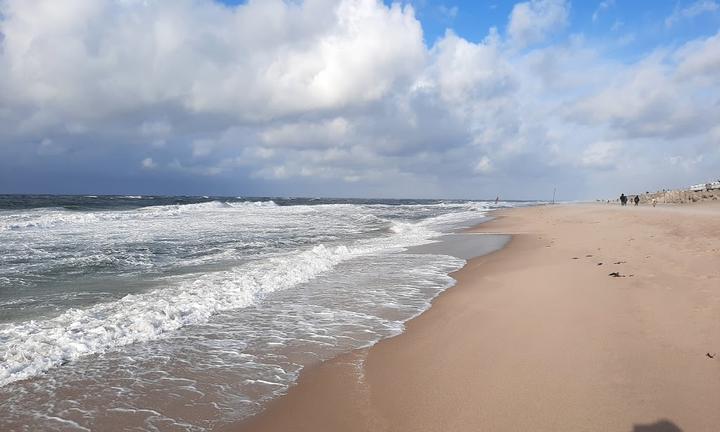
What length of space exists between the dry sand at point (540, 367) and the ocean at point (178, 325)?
60cm

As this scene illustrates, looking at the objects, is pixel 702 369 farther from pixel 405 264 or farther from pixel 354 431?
pixel 405 264

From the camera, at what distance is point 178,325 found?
6863 mm

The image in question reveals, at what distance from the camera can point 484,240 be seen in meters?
19.4

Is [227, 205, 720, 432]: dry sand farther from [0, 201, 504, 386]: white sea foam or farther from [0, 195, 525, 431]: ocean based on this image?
[0, 201, 504, 386]: white sea foam

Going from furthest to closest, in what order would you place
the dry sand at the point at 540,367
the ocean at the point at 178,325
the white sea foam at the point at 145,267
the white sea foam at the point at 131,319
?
the white sea foam at the point at 145,267, the white sea foam at the point at 131,319, the ocean at the point at 178,325, the dry sand at the point at 540,367

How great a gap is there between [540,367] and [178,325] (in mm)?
5373

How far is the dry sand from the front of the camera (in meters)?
3.80

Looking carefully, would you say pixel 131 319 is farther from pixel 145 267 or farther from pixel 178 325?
pixel 145 267

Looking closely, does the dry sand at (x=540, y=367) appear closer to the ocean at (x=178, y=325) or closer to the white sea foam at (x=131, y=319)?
the ocean at (x=178, y=325)

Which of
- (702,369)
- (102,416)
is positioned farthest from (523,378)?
(102,416)

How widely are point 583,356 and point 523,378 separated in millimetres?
1034

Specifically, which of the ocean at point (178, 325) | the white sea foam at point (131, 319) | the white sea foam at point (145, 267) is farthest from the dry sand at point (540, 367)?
the white sea foam at point (145, 267)

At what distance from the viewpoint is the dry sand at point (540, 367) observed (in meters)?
3.80

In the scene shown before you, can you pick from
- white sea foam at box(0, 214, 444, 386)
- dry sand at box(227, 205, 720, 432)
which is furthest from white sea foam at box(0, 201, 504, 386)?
dry sand at box(227, 205, 720, 432)
